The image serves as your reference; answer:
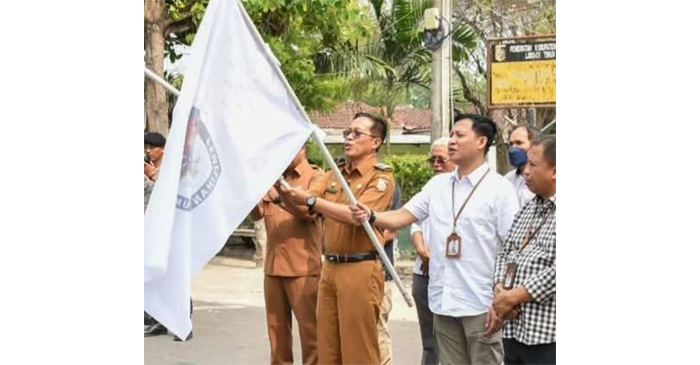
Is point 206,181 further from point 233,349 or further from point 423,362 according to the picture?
point 233,349

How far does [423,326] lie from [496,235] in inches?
63.4

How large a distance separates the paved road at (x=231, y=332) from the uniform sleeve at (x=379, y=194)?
1.89 m

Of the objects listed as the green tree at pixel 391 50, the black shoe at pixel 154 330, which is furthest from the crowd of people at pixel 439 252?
the green tree at pixel 391 50

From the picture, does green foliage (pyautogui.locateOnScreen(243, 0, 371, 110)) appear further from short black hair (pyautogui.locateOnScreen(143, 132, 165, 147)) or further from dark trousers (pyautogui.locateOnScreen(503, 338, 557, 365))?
dark trousers (pyautogui.locateOnScreen(503, 338, 557, 365))

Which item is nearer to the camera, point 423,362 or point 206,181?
point 206,181

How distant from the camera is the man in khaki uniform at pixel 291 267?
5.45 meters

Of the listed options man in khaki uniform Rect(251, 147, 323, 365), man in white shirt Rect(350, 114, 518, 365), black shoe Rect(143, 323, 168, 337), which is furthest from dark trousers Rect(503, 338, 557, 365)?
black shoe Rect(143, 323, 168, 337)

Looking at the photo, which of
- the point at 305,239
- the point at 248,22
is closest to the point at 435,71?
the point at 305,239

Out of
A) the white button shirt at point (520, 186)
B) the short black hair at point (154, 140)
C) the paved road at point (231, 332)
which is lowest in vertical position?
the paved road at point (231, 332)

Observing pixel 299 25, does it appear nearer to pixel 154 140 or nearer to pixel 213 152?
pixel 154 140

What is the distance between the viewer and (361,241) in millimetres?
4832

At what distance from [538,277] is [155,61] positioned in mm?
6290

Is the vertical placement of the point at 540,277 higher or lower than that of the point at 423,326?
higher

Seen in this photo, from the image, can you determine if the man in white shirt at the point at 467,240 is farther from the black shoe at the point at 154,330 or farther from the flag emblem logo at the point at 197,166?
the black shoe at the point at 154,330
